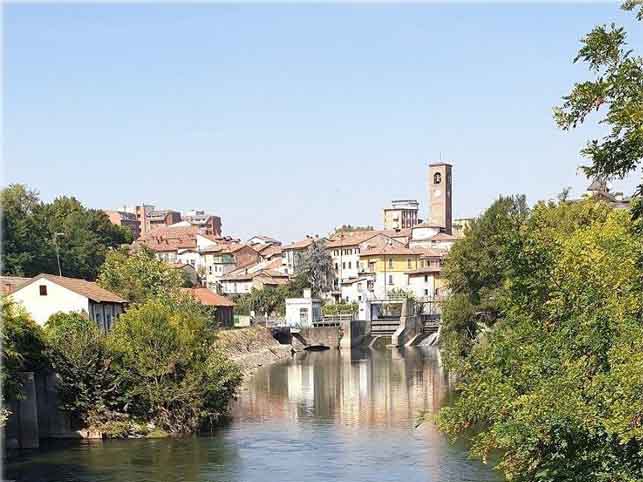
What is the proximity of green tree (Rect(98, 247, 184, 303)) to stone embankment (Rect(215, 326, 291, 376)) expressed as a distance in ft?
17.7

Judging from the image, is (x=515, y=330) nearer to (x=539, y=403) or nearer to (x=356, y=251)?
(x=539, y=403)

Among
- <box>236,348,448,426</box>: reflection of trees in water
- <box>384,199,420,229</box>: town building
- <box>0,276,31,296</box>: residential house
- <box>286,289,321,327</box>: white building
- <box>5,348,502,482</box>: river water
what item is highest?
<box>384,199,420,229</box>: town building

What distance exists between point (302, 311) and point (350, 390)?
39173 mm

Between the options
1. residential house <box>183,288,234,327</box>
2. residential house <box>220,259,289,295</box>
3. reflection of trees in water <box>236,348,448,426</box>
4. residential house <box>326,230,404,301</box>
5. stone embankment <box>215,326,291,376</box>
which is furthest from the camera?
residential house <box>326,230,404,301</box>

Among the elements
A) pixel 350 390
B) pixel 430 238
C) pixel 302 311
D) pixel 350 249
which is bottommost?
pixel 350 390

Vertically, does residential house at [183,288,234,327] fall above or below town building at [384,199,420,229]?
below

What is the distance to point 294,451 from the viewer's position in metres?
31.1

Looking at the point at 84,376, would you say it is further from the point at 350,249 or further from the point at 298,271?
the point at 350,249

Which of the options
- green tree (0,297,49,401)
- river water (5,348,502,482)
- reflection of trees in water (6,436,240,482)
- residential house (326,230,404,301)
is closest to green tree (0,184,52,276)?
river water (5,348,502,482)

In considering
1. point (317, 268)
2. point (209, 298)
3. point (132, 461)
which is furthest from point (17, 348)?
point (317, 268)

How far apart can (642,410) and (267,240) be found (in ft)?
541

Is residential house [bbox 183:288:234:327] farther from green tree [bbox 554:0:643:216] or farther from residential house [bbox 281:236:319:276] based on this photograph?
green tree [bbox 554:0:643:216]

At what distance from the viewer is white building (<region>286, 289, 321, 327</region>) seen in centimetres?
8769

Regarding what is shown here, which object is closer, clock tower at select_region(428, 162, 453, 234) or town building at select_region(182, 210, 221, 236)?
clock tower at select_region(428, 162, 453, 234)
